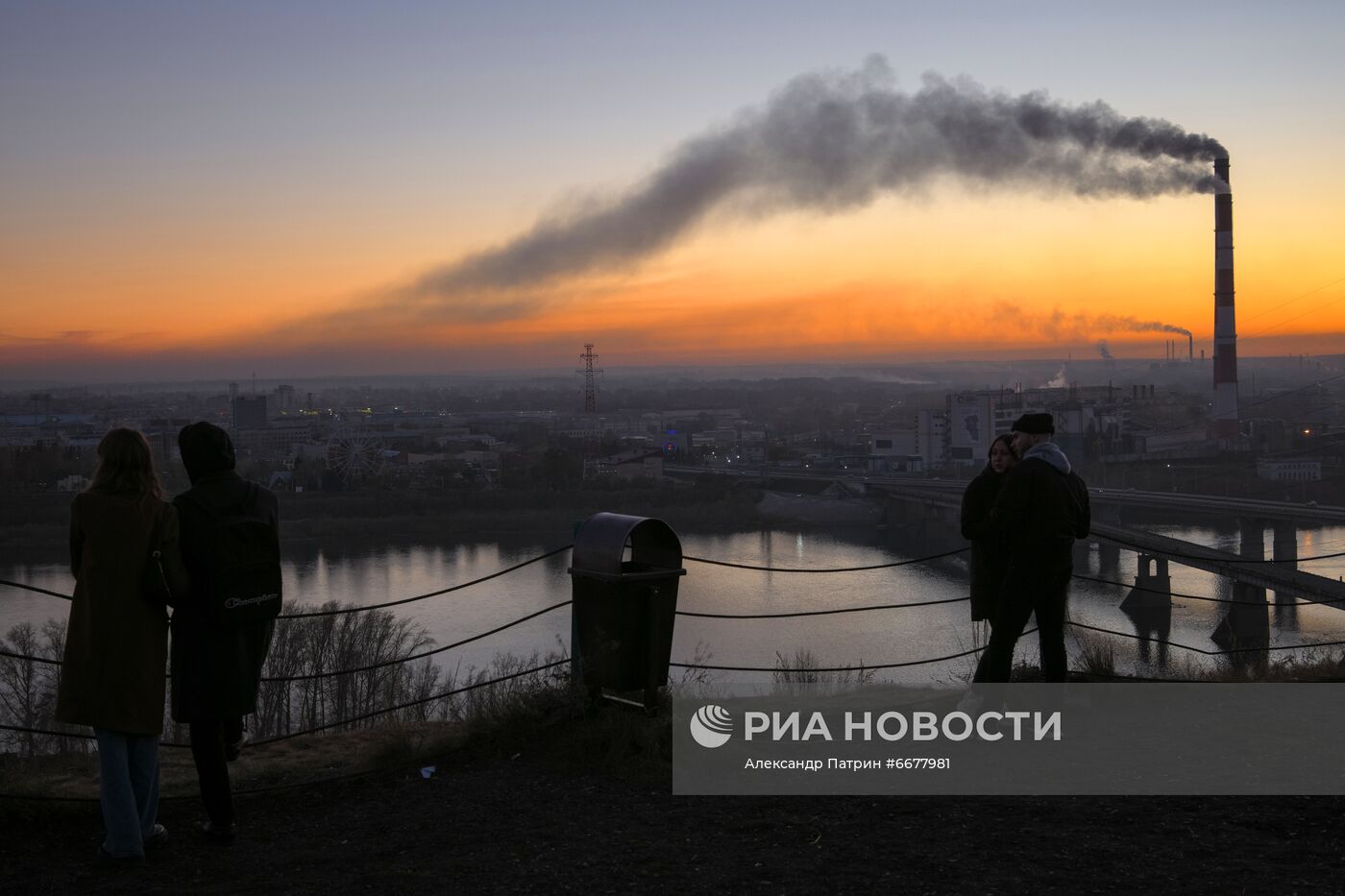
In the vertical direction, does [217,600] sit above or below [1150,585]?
above

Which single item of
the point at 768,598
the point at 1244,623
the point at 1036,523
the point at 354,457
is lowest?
the point at 1244,623

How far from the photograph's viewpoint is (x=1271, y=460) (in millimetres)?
51875

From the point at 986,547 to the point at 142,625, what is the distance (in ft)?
9.07

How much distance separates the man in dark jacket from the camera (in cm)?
409

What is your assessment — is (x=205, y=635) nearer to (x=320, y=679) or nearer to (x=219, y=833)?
(x=219, y=833)

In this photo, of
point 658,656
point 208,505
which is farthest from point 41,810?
point 658,656

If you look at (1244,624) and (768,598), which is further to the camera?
(768,598)

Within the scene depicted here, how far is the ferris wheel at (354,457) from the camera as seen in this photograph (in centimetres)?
5100

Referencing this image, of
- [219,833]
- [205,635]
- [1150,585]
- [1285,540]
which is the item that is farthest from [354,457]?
[205,635]

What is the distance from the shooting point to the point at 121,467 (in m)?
2.92

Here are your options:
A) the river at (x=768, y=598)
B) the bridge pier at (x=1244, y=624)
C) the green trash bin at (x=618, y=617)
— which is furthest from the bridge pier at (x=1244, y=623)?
the green trash bin at (x=618, y=617)

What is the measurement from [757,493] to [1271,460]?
23.1m

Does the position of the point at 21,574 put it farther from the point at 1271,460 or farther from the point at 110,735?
the point at 1271,460

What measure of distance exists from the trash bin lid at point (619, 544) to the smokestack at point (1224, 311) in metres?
49.4
